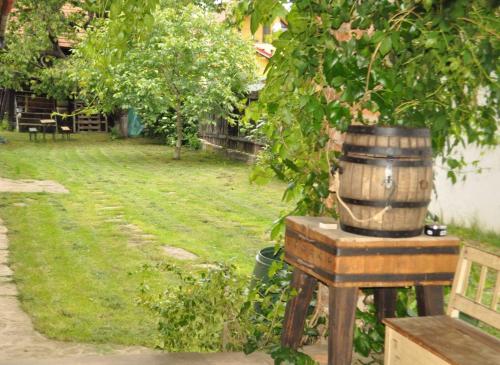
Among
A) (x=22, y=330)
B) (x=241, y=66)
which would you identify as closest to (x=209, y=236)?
(x=22, y=330)

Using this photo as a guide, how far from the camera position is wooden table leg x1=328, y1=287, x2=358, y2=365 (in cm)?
300

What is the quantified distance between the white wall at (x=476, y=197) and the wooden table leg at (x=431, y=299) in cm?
590

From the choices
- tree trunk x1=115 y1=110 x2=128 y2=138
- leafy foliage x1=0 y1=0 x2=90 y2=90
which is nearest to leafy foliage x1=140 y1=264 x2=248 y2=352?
leafy foliage x1=0 y1=0 x2=90 y2=90

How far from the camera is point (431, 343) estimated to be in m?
2.69

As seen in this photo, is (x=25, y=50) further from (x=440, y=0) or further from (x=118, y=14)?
(x=440, y=0)

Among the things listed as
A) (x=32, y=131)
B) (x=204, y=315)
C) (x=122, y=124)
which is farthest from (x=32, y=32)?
(x=204, y=315)

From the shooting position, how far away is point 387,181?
9.85ft

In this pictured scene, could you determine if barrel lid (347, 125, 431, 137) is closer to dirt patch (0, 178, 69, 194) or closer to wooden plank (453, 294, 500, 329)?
wooden plank (453, 294, 500, 329)

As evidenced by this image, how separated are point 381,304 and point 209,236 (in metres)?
6.11

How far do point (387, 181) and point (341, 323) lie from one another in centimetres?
65

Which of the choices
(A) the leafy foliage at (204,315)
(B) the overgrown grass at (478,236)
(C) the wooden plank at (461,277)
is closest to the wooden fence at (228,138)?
(B) the overgrown grass at (478,236)

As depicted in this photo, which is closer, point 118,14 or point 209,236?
point 118,14

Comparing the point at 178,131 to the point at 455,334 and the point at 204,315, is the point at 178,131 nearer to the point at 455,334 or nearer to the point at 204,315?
the point at 204,315

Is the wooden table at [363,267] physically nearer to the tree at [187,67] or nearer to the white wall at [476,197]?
the white wall at [476,197]
